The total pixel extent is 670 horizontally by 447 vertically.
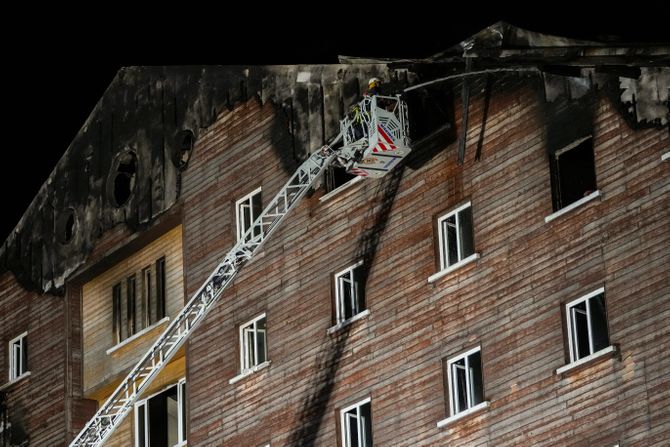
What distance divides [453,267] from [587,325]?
4409mm

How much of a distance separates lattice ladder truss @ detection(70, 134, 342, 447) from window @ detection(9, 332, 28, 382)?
561 cm

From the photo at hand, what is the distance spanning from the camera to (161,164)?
57.9m

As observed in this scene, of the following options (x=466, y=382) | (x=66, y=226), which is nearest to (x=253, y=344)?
(x=466, y=382)

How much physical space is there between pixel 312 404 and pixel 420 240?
16.4 ft

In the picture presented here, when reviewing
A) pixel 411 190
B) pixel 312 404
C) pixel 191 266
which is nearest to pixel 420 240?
pixel 411 190

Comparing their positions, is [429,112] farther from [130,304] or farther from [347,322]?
[130,304]

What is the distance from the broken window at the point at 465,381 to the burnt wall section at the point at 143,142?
806 cm

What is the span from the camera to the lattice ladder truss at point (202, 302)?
5097 cm

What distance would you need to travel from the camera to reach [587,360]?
42.7 m

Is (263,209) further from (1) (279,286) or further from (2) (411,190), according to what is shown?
(2) (411,190)

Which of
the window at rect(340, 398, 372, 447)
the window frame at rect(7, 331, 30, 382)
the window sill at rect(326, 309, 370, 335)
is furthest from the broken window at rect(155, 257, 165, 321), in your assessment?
the window at rect(340, 398, 372, 447)

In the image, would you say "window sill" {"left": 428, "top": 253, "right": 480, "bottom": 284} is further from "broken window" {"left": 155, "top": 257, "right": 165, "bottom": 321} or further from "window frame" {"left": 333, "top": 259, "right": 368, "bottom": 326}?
"broken window" {"left": 155, "top": 257, "right": 165, "bottom": 321}

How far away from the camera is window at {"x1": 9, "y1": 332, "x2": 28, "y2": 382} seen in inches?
A: 2405

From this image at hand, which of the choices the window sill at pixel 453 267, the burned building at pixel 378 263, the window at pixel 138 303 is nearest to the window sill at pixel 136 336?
the burned building at pixel 378 263
